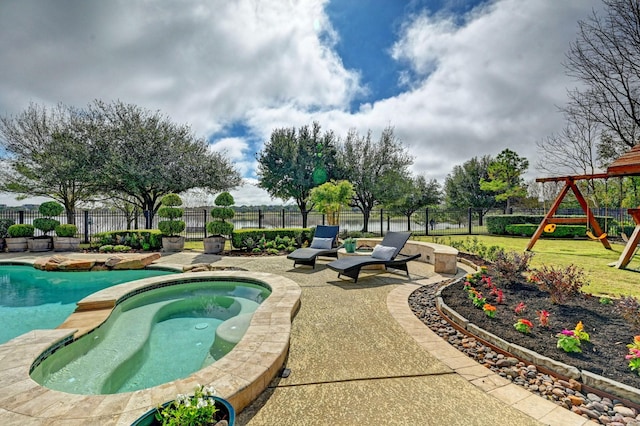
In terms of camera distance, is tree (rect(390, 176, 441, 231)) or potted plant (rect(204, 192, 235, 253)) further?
tree (rect(390, 176, 441, 231))

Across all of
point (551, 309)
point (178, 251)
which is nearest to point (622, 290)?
point (551, 309)

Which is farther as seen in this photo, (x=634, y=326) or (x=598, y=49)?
(x=598, y=49)

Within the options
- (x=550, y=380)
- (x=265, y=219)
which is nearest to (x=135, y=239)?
(x=265, y=219)

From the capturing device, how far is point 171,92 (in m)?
9.99

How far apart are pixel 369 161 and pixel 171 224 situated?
12313 mm

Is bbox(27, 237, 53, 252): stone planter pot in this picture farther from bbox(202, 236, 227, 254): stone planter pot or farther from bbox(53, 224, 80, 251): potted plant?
bbox(202, 236, 227, 254): stone planter pot

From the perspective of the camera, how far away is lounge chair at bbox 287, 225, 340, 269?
752 centimetres

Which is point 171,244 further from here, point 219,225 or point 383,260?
point 383,260

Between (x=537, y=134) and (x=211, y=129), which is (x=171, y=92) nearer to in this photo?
(x=211, y=129)

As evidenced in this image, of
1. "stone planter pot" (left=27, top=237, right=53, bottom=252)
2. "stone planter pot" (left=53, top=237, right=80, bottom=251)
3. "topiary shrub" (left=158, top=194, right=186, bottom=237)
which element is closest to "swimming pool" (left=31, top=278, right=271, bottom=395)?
"topiary shrub" (left=158, top=194, right=186, bottom=237)

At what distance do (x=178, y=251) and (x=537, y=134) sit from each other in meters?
20.7

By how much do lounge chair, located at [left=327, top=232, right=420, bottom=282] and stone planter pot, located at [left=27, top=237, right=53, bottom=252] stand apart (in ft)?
40.8

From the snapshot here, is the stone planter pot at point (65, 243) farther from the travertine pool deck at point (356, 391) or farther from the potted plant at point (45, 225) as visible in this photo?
the travertine pool deck at point (356, 391)

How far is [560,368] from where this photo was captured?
2.70m
